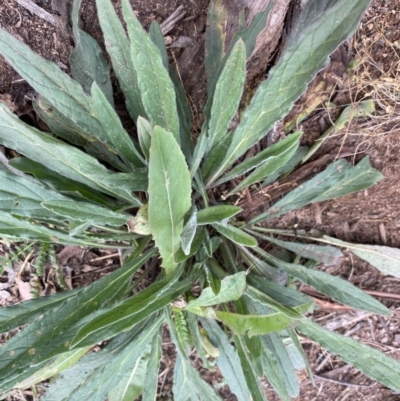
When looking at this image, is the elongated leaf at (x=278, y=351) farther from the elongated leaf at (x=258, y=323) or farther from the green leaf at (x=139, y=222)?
the green leaf at (x=139, y=222)

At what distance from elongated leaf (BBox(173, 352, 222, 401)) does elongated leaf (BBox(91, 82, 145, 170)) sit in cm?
57

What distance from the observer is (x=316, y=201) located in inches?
56.9

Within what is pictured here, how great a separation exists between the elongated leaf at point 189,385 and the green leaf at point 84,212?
Result: 0.44m

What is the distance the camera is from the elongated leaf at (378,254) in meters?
1.47

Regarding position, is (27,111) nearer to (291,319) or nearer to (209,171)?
(209,171)

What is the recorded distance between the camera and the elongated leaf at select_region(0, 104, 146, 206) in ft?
3.22

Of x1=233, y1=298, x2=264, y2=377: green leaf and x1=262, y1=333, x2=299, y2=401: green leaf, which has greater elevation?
x1=233, y1=298, x2=264, y2=377: green leaf

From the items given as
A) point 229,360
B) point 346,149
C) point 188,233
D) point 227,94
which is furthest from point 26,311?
point 346,149

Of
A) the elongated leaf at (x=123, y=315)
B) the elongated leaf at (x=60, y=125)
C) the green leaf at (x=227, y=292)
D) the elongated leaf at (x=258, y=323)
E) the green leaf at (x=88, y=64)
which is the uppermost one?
the green leaf at (x=88, y=64)

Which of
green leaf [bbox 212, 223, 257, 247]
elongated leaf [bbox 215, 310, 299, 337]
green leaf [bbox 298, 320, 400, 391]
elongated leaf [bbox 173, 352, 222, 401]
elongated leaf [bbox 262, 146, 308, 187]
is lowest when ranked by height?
green leaf [bbox 298, 320, 400, 391]

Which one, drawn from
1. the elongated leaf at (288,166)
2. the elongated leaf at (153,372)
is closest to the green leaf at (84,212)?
the elongated leaf at (153,372)

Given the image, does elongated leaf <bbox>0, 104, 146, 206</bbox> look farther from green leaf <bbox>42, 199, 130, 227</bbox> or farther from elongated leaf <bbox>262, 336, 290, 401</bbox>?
elongated leaf <bbox>262, 336, 290, 401</bbox>

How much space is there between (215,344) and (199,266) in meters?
0.34

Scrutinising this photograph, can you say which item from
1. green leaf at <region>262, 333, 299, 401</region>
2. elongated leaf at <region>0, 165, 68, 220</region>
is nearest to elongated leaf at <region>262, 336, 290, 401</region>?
green leaf at <region>262, 333, 299, 401</region>
